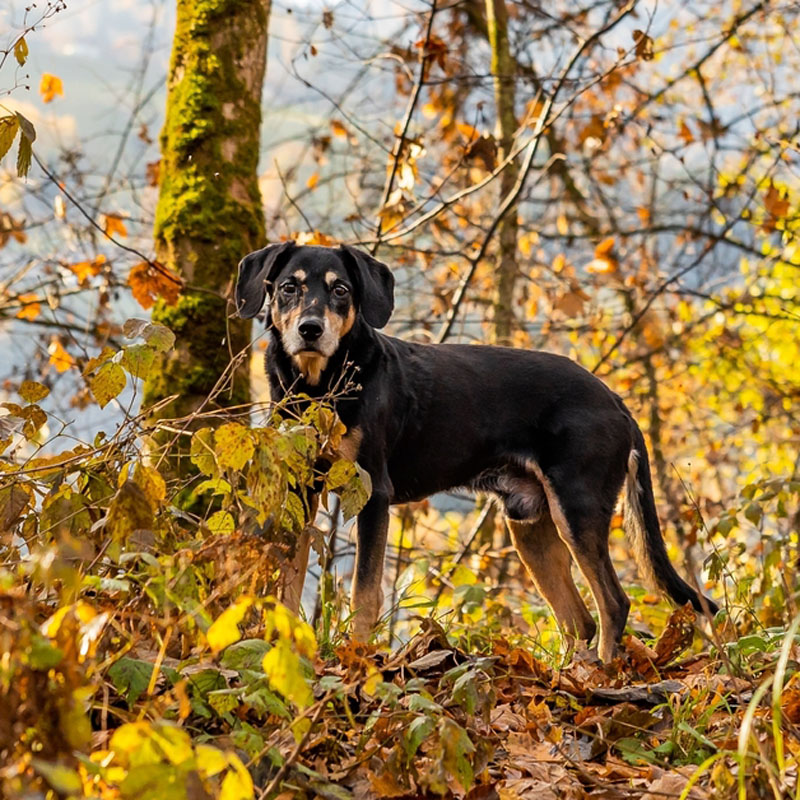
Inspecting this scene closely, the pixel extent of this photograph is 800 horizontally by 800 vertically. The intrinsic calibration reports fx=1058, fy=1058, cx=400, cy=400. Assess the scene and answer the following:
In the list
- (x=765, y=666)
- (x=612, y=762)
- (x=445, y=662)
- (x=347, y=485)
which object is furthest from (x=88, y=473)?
(x=765, y=666)

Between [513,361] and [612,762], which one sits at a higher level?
[513,361]

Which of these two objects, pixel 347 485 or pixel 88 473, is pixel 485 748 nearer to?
pixel 347 485

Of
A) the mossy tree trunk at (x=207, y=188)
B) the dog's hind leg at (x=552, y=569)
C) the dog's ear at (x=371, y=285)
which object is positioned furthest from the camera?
the dog's hind leg at (x=552, y=569)

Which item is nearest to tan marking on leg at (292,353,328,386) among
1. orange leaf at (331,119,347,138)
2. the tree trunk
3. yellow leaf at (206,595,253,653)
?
yellow leaf at (206,595,253,653)

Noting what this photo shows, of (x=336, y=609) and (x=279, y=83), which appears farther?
(x=279, y=83)

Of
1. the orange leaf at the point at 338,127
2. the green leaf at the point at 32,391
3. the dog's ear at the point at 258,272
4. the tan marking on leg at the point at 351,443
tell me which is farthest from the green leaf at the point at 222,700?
the orange leaf at the point at 338,127

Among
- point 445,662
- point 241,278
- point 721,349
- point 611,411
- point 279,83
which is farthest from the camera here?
point 721,349

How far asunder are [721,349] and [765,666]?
8.90 metres

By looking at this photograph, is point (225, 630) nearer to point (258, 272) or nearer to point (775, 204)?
point (258, 272)

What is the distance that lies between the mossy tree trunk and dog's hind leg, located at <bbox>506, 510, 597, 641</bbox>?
1.77 meters

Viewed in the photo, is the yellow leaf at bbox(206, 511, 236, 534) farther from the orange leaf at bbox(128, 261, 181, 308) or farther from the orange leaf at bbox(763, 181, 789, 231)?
the orange leaf at bbox(763, 181, 789, 231)

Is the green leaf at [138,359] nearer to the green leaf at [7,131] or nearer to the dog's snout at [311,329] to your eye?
the green leaf at [7,131]

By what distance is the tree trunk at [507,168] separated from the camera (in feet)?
31.3

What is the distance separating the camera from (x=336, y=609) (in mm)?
4367
